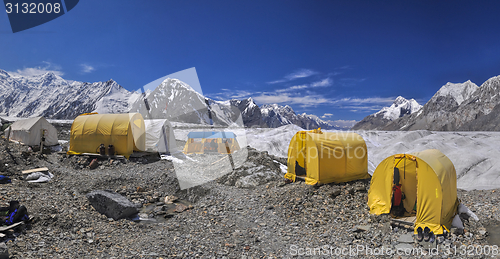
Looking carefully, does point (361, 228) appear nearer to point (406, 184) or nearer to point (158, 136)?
point (406, 184)

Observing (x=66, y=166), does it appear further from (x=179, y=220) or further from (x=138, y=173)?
(x=179, y=220)

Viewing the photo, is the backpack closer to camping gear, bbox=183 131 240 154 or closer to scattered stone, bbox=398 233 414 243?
scattered stone, bbox=398 233 414 243

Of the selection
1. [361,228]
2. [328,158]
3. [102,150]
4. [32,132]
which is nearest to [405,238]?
[361,228]

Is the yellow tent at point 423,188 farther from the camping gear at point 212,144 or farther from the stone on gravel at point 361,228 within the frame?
the camping gear at point 212,144

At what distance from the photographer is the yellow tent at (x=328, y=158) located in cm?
1090

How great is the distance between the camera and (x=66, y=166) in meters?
15.5

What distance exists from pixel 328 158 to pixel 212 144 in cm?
1258

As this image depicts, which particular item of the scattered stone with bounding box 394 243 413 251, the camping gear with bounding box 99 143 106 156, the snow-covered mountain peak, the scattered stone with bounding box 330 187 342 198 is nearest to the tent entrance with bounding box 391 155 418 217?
the scattered stone with bounding box 394 243 413 251

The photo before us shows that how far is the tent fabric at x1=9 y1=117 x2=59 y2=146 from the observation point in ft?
63.2

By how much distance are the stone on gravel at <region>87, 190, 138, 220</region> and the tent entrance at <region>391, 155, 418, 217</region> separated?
9245mm

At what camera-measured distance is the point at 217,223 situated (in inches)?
328

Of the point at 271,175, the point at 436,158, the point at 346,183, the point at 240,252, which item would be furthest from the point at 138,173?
the point at 436,158

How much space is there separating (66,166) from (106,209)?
9.83 metres

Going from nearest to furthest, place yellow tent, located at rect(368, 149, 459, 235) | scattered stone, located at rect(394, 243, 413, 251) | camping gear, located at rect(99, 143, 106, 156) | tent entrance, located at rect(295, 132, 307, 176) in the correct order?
scattered stone, located at rect(394, 243, 413, 251), yellow tent, located at rect(368, 149, 459, 235), tent entrance, located at rect(295, 132, 307, 176), camping gear, located at rect(99, 143, 106, 156)
